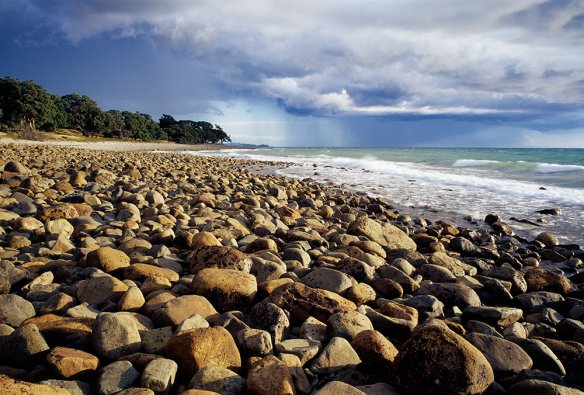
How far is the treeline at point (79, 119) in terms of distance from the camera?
53406mm

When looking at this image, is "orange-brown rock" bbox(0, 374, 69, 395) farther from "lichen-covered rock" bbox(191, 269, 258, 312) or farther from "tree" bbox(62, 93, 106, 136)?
"tree" bbox(62, 93, 106, 136)

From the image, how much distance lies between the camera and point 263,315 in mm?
2570

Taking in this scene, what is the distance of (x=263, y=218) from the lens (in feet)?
19.7

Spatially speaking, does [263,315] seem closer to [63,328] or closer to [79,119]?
[63,328]

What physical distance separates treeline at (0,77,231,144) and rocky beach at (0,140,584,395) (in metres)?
57.3

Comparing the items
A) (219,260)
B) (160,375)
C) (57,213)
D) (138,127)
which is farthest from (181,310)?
(138,127)

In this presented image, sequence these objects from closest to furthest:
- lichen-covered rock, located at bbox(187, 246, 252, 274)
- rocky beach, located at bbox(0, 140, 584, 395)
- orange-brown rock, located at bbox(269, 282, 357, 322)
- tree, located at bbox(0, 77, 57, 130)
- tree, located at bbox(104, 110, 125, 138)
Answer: rocky beach, located at bbox(0, 140, 584, 395), orange-brown rock, located at bbox(269, 282, 357, 322), lichen-covered rock, located at bbox(187, 246, 252, 274), tree, located at bbox(0, 77, 57, 130), tree, located at bbox(104, 110, 125, 138)

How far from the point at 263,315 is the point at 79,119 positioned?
80069mm

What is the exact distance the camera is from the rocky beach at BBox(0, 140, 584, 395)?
77.0 inches

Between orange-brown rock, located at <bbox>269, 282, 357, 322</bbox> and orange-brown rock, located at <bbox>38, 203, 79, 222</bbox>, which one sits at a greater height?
orange-brown rock, located at <bbox>38, 203, 79, 222</bbox>

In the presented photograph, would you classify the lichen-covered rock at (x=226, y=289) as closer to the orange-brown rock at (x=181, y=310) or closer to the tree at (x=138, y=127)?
the orange-brown rock at (x=181, y=310)

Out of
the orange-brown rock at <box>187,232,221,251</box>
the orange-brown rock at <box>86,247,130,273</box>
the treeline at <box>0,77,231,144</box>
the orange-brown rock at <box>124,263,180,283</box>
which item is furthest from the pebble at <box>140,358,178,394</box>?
the treeline at <box>0,77,231,144</box>

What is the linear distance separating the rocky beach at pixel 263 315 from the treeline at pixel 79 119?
57.3 m

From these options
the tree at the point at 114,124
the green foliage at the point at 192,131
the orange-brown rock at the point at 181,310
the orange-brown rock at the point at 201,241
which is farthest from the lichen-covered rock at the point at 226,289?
the green foliage at the point at 192,131
